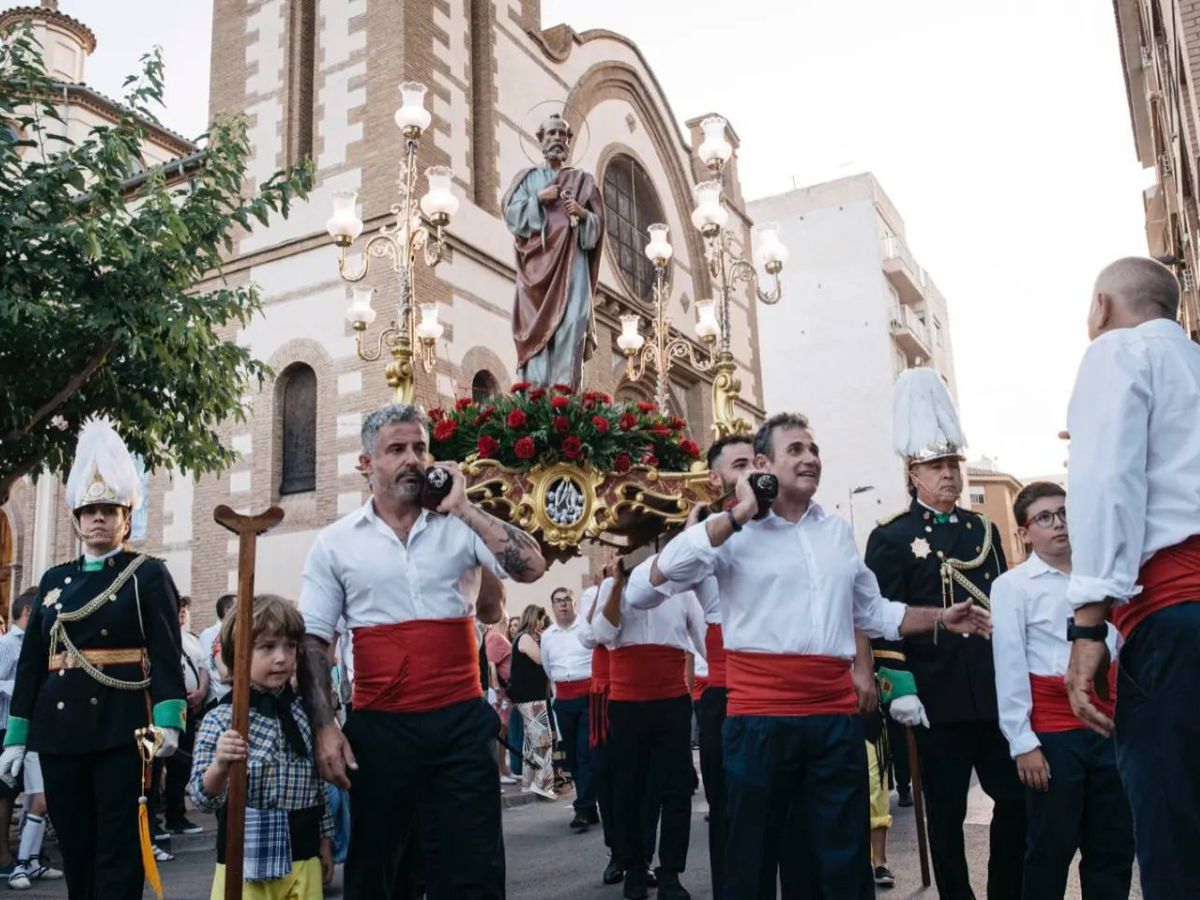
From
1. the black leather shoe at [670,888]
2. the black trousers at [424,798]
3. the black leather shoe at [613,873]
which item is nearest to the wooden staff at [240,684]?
the black trousers at [424,798]

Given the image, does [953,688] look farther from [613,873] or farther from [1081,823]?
[613,873]

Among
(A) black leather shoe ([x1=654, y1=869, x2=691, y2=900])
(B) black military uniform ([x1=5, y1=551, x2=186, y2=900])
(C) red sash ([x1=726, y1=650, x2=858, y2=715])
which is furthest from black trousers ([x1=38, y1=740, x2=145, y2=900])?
(A) black leather shoe ([x1=654, y1=869, x2=691, y2=900])

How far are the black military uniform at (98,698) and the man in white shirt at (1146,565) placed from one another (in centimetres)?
383

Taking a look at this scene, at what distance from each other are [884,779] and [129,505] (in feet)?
16.6

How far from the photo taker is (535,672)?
12.0m

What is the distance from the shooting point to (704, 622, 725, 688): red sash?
6.04m

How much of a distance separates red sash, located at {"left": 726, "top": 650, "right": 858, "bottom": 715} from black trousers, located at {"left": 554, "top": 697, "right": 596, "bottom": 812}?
5925 mm

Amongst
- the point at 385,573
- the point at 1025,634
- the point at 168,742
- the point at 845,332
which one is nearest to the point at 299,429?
the point at 168,742

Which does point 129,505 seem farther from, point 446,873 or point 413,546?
point 446,873

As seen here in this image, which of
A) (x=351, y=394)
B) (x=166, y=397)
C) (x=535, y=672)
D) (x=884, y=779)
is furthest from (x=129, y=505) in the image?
(x=351, y=394)

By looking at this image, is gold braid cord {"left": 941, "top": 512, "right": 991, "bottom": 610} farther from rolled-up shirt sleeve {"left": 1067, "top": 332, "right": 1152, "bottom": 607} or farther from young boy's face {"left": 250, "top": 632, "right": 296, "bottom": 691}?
young boy's face {"left": 250, "top": 632, "right": 296, "bottom": 691}

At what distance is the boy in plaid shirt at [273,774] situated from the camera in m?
3.90

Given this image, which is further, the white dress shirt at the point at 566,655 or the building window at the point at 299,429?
the building window at the point at 299,429

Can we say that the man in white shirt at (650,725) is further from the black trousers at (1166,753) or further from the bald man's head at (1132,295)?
the black trousers at (1166,753)
